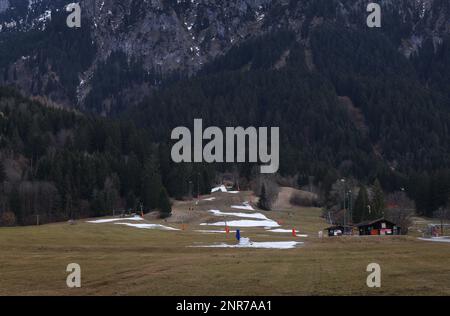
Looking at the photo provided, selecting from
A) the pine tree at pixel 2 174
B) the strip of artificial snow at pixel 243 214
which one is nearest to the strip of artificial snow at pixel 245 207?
the strip of artificial snow at pixel 243 214

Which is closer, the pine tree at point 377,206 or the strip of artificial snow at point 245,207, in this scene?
the pine tree at point 377,206

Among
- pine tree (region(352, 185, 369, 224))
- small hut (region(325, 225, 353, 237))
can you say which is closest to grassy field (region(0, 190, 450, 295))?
small hut (region(325, 225, 353, 237))

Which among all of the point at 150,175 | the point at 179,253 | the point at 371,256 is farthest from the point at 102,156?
the point at 371,256

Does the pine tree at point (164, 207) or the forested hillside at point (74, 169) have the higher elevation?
the forested hillside at point (74, 169)

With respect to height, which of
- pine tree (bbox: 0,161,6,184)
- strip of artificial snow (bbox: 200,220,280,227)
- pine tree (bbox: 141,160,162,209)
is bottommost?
strip of artificial snow (bbox: 200,220,280,227)

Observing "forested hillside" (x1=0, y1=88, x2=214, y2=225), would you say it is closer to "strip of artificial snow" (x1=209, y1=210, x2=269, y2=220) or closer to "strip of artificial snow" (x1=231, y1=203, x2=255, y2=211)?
"strip of artificial snow" (x1=209, y1=210, x2=269, y2=220)

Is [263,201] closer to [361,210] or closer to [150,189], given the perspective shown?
[150,189]

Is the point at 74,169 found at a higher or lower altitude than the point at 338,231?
higher

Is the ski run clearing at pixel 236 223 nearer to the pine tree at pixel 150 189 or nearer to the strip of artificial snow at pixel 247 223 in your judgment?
the strip of artificial snow at pixel 247 223

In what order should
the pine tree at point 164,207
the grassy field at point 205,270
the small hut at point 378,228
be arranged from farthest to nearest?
the pine tree at point 164,207
the small hut at point 378,228
the grassy field at point 205,270

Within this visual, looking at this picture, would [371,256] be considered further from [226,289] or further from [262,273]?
[226,289]

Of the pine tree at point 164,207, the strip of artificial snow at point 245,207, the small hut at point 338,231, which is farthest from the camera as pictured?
the strip of artificial snow at point 245,207

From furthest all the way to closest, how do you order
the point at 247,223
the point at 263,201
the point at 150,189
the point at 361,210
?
the point at 263,201 < the point at 150,189 < the point at 361,210 < the point at 247,223

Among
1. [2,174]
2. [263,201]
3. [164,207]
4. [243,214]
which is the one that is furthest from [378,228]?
[2,174]
